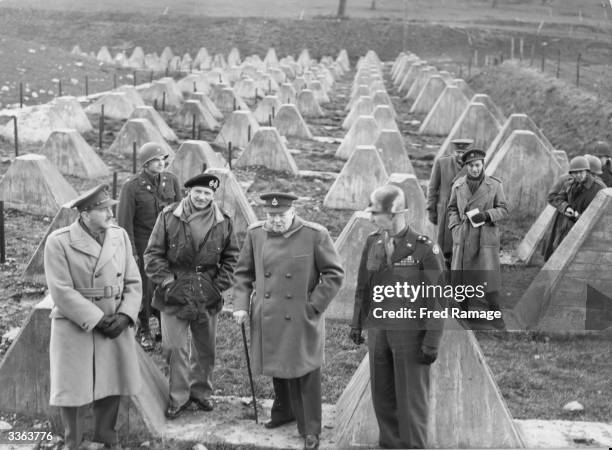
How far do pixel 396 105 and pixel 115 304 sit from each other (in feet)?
85.6

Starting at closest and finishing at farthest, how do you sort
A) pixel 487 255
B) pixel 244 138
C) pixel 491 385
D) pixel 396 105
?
pixel 491 385 → pixel 487 255 → pixel 244 138 → pixel 396 105

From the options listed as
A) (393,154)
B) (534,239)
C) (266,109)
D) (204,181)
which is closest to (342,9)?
(266,109)

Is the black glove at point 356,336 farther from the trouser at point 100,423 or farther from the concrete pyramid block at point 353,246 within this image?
the concrete pyramid block at point 353,246

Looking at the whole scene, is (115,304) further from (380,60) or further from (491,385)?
(380,60)

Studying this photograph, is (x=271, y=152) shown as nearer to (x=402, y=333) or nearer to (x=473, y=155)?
(x=473, y=155)

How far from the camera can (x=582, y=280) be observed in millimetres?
8789

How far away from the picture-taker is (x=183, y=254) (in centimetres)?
639

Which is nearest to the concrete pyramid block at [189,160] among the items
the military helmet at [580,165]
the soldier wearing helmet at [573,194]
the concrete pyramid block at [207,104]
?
the soldier wearing helmet at [573,194]

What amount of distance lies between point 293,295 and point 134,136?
478 inches

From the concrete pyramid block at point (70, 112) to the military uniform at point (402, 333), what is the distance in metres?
15.0

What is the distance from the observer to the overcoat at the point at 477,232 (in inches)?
331

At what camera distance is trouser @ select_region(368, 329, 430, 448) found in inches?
219

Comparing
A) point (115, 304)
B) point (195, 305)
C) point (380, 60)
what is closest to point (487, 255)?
point (195, 305)

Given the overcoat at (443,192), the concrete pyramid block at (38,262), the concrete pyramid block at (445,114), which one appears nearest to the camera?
the overcoat at (443,192)
